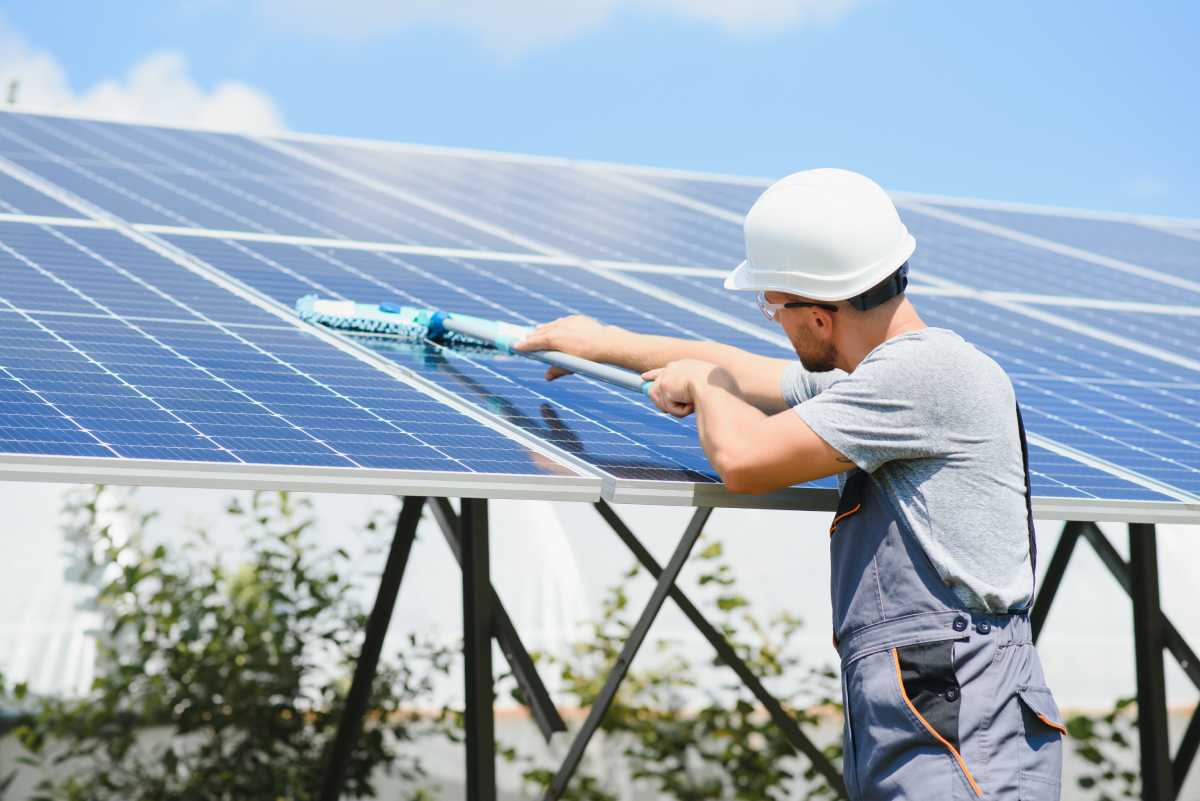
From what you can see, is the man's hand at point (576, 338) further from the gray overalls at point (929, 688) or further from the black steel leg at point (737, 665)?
the gray overalls at point (929, 688)

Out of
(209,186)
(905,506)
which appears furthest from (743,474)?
(209,186)

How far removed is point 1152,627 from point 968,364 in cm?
379

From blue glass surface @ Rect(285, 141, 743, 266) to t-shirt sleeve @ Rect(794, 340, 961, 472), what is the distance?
221 inches

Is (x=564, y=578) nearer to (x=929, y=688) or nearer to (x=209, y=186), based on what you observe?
(x=209, y=186)

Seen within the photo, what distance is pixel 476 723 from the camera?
6.05 m

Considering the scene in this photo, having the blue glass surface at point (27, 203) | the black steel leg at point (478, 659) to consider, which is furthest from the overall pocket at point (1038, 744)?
the blue glass surface at point (27, 203)

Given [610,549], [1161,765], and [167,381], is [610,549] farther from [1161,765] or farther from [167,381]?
[167,381]

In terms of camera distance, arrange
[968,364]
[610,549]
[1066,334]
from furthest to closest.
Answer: [610,549] → [1066,334] → [968,364]

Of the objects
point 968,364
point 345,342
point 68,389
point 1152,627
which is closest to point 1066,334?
point 1152,627

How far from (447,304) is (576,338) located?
2.00m

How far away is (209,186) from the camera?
9945mm

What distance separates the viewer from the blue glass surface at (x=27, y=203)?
26.9 feet

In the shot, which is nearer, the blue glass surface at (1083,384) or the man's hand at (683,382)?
the man's hand at (683,382)

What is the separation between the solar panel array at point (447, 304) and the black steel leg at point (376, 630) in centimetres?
109
